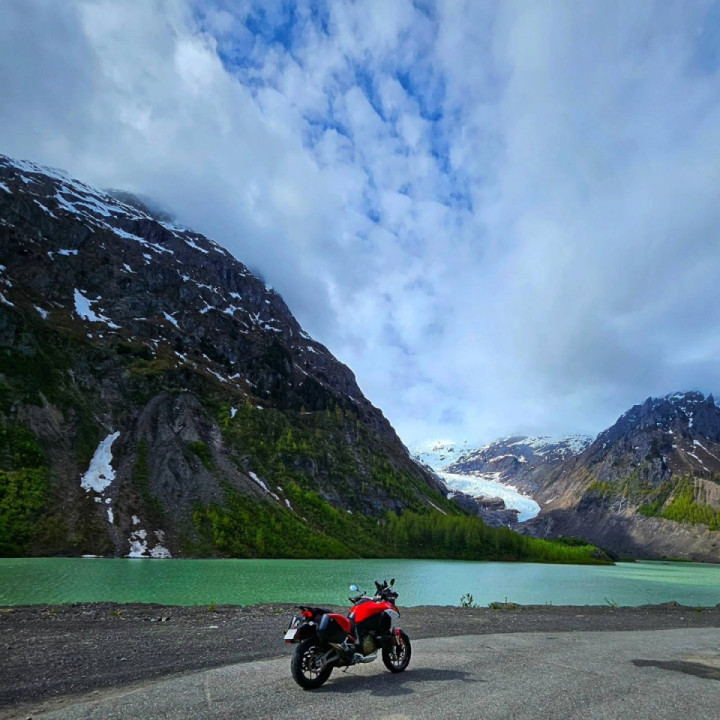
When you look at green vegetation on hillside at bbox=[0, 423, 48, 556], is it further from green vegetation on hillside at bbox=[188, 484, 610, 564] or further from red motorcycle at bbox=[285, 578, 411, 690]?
red motorcycle at bbox=[285, 578, 411, 690]

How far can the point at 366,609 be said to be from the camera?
11906mm

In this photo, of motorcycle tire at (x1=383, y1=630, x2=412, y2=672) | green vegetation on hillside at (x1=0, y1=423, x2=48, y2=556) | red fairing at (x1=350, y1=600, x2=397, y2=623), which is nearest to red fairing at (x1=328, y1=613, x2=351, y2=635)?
red fairing at (x1=350, y1=600, x2=397, y2=623)

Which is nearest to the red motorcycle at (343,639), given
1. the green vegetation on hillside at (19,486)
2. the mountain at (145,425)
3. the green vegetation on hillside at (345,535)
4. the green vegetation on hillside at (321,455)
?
the green vegetation on hillside at (19,486)

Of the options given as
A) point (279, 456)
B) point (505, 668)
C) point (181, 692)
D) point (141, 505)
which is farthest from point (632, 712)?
point (279, 456)

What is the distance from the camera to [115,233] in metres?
199

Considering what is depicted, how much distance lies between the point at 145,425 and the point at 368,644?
4862 inches

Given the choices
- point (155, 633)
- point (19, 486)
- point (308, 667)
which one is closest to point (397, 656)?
point (308, 667)

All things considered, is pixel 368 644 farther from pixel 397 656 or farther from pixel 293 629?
pixel 293 629

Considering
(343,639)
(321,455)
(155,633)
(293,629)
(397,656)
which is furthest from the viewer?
(321,455)

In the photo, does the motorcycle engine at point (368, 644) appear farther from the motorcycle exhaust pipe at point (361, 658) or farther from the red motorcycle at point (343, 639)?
the motorcycle exhaust pipe at point (361, 658)

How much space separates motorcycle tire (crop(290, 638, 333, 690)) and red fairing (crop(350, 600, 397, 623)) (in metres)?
1.20

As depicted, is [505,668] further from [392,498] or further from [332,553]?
[392,498]

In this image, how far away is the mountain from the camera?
9494 centimetres

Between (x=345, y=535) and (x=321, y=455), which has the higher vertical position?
(x=321, y=455)
